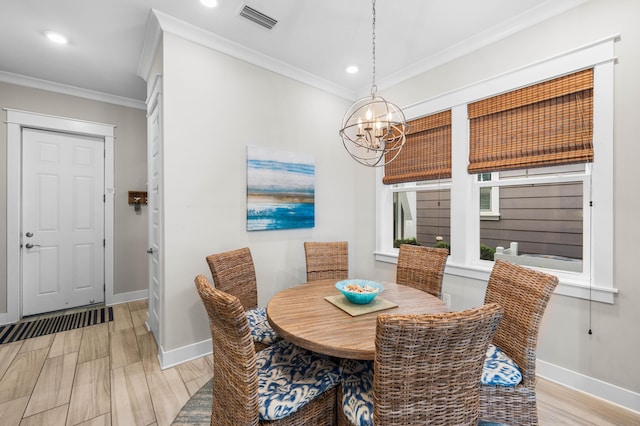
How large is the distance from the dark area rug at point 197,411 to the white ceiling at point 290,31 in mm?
2937

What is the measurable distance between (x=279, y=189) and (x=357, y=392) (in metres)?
2.13

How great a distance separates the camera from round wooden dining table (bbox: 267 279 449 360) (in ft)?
4.27

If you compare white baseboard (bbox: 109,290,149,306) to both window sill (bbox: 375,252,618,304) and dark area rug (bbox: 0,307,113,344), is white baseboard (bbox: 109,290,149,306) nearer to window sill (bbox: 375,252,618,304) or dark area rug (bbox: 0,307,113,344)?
dark area rug (bbox: 0,307,113,344)

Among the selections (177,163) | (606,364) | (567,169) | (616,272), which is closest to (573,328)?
(606,364)

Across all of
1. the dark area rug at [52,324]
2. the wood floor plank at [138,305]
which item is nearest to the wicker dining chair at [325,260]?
the wood floor plank at [138,305]

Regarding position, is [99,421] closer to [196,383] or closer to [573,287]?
[196,383]

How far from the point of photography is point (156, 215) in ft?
8.98

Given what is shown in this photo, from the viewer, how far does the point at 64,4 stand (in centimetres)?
217

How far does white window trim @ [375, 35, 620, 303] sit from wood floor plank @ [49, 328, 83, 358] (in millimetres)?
3752

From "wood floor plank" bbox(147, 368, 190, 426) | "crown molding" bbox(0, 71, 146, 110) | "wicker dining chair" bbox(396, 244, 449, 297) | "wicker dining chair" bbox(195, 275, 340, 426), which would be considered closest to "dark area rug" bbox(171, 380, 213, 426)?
"wood floor plank" bbox(147, 368, 190, 426)

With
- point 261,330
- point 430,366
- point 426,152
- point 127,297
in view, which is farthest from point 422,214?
point 127,297

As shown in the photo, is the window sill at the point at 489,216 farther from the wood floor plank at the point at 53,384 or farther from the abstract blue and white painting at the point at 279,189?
the wood floor plank at the point at 53,384

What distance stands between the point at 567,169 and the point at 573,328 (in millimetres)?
1225

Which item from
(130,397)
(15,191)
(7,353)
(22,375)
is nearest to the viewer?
(130,397)
